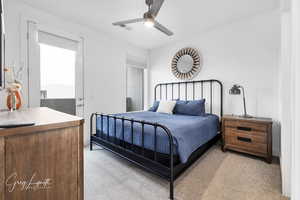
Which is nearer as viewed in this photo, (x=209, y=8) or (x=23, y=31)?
(x=23, y=31)

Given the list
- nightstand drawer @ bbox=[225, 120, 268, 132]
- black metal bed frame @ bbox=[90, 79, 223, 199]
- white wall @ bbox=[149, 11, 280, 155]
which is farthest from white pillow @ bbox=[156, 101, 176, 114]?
nightstand drawer @ bbox=[225, 120, 268, 132]

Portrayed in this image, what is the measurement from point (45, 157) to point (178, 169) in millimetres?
1370

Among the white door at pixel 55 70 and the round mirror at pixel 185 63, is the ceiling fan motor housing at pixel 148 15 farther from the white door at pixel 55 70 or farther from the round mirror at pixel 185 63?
the round mirror at pixel 185 63

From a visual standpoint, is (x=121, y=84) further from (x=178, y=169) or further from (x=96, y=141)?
(x=178, y=169)

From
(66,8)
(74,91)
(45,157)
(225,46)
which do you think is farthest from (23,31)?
(225,46)

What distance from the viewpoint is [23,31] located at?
232 centimetres

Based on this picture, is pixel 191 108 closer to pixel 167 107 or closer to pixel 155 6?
pixel 167 107

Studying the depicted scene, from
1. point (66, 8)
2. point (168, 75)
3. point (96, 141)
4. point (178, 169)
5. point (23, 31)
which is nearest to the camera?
point (178, 169)

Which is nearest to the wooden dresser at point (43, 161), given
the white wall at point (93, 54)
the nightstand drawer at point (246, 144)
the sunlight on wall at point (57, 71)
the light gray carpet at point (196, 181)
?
the light gray carpet at point (196, 181)

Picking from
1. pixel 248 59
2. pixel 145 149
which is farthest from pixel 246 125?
pixel 145 149

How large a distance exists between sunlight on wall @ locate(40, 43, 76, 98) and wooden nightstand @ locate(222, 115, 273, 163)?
3122 mm

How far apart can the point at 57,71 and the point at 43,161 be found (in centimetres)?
256

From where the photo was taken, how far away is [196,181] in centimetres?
181

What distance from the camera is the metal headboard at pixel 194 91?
3.24m
